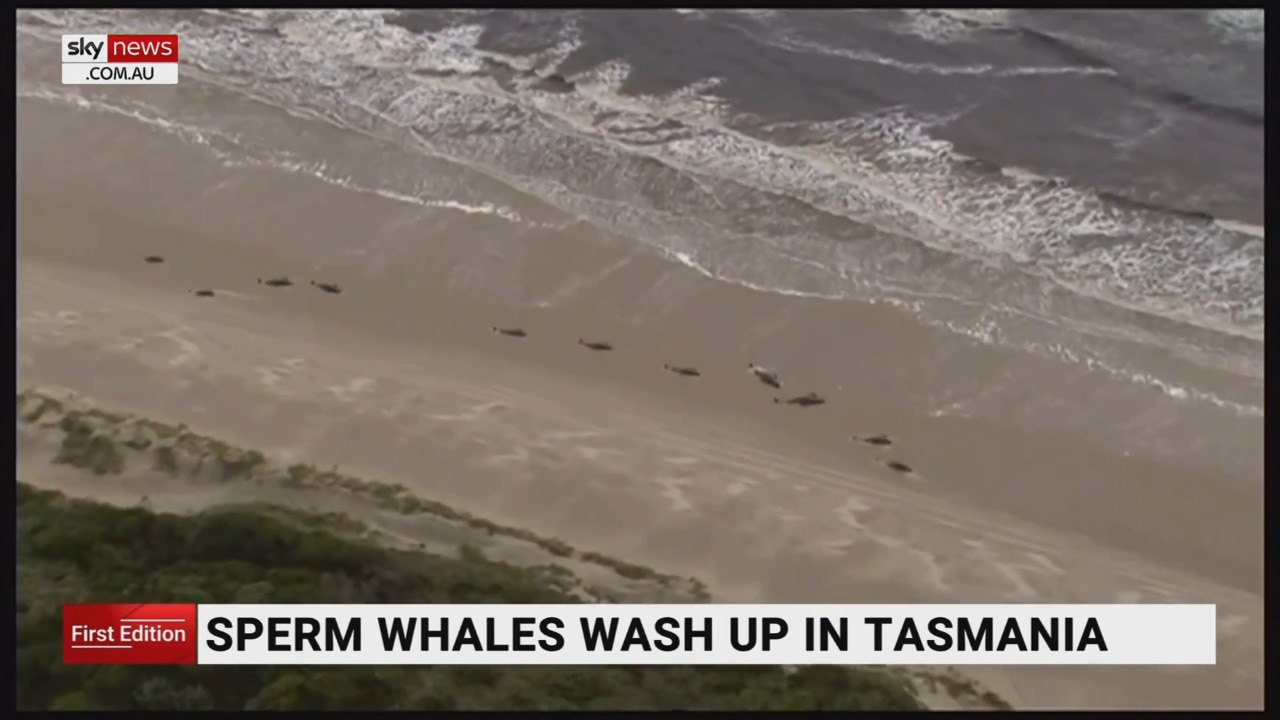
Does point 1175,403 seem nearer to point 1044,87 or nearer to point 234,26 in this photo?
point 1044,87

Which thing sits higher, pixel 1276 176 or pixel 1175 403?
pixel 1276 176

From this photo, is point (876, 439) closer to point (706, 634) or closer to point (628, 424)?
point (628, 424)

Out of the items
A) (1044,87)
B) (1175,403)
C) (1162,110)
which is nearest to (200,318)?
(1175,403)

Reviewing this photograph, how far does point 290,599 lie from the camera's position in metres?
9.13

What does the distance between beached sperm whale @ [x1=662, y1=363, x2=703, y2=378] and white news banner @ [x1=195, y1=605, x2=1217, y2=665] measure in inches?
118

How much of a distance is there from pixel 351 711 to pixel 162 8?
13.9m

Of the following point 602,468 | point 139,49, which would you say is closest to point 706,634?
point 602,468

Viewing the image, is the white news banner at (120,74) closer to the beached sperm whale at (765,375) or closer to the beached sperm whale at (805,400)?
the beached sperm whale at (765,375)

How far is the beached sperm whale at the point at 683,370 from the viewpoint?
11874 mm

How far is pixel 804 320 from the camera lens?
492 inches

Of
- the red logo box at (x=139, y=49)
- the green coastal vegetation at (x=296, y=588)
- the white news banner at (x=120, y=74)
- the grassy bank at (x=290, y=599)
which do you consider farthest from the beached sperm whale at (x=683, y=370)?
the white news banner at (x=120, y=74)

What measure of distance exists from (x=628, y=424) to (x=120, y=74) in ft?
27.2

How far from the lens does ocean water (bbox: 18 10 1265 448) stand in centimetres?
1312

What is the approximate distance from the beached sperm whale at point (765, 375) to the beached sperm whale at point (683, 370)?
23.2 inches
